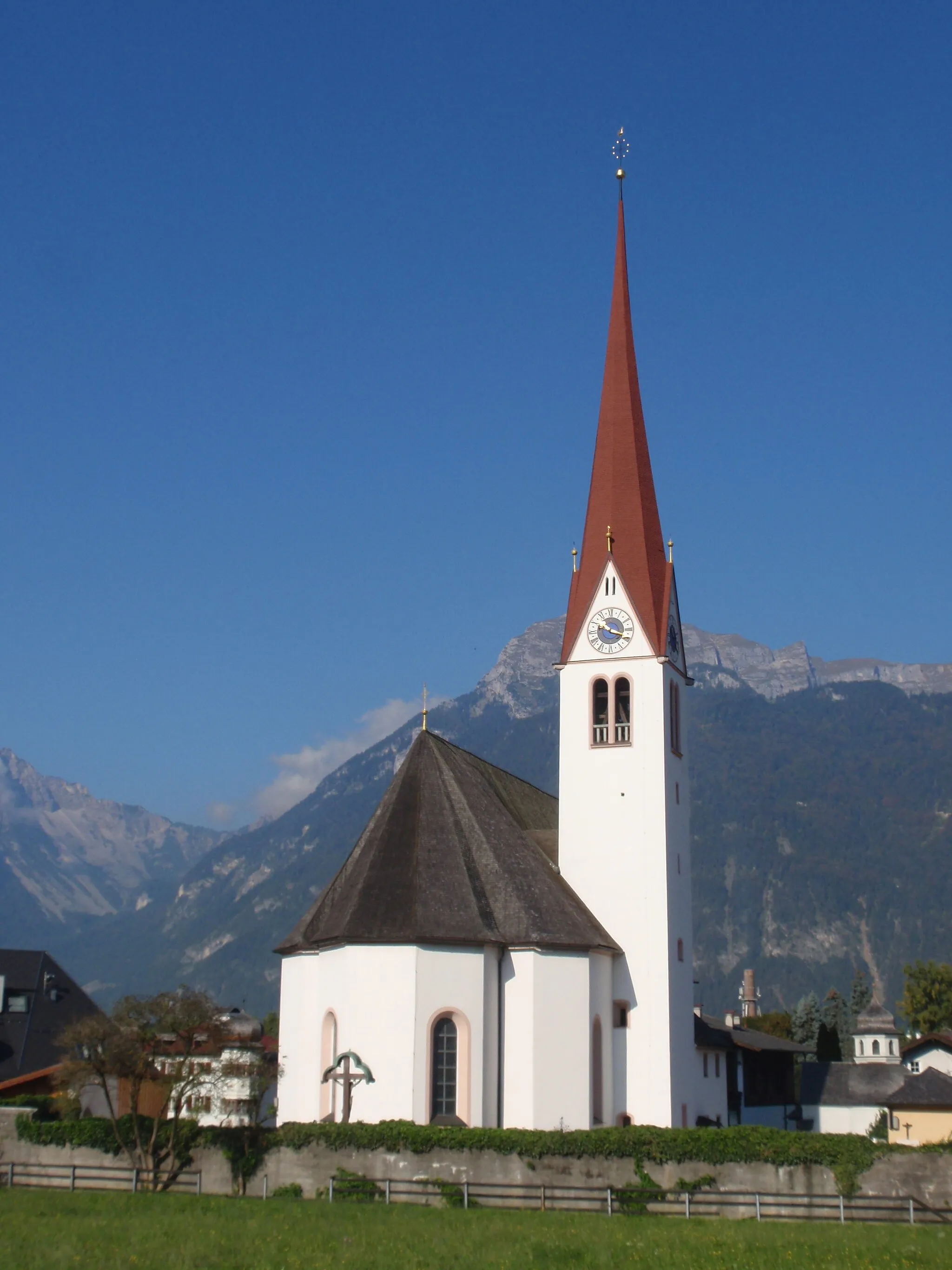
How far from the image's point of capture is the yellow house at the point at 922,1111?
53312 mm

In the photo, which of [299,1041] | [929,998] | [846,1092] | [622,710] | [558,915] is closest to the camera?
[299,1041]

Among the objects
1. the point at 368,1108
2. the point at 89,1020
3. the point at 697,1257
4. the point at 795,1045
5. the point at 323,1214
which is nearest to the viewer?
the point at 697,1257

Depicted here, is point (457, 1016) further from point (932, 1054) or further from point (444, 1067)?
point (932, 1054)

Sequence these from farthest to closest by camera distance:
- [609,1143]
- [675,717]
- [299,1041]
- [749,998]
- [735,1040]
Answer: [749,998], [735,1040], [675,717], [299,1041], [609,1143]

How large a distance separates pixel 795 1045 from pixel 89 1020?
4706 cm

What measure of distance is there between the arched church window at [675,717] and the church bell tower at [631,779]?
0.32ft

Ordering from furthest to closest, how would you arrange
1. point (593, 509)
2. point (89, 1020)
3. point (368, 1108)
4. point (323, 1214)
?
point (593, 509), point (368, 1108), point (89, 1020), point (323, 1214)

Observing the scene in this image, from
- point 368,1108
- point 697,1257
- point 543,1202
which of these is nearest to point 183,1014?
point 368,1108

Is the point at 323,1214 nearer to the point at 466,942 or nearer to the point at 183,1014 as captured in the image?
the point at 183,1014

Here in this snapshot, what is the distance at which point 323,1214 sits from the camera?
2734 centimetres

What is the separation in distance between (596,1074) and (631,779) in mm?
9763

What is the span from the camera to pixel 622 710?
47.7m

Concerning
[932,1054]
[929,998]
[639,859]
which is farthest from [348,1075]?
[929,998]

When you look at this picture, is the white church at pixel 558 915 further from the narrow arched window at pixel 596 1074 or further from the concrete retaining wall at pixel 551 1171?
the concrete retaining wall at pixel 551 1171
